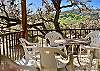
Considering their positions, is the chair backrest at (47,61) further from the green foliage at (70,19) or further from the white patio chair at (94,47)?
the green foliage at (70,19)

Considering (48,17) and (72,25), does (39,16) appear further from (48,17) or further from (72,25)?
(72,25)

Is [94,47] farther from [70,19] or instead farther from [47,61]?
[70,19]

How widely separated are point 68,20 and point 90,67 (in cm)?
374

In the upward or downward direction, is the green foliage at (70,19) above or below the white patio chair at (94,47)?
above

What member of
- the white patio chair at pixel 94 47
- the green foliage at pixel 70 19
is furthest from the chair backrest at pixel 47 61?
the green foliage at pixel 70 19

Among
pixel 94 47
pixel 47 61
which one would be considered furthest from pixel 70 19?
pixel 47 61

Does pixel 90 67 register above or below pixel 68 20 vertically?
below

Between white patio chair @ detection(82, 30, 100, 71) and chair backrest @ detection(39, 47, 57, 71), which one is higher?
chair backrest @ detection(39, 47, 57, 71)

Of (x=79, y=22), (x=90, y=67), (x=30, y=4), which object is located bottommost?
(x=90, y=67)

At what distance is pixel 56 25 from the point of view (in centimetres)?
801

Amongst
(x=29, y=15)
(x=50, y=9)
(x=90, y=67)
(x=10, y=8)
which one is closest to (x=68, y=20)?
(x=50, y=9)

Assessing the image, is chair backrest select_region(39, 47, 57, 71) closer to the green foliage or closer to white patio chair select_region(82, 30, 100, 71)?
white patio chair select_region(82, 30, 100, 71)

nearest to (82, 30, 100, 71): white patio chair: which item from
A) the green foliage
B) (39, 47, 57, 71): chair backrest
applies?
(39, 47, 57, 71): chair backrest

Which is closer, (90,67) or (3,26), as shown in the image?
(90,67)
